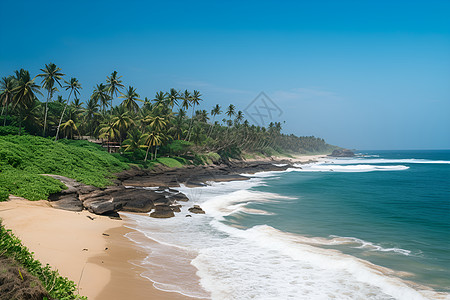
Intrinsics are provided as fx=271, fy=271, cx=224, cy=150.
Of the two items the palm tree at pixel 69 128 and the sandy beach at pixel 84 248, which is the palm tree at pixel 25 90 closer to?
the palm tree at pixel 69 128

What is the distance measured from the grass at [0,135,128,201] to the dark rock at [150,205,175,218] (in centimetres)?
742

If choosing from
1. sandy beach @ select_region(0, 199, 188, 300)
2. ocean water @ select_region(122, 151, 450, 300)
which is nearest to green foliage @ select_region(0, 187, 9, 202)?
sandy beach @ select_region(0, 199, 188, 300)

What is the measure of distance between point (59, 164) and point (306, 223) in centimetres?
2618

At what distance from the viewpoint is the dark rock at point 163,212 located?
67.9 feet

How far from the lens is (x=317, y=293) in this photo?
31.4 feet

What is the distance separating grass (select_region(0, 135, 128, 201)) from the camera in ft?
61.3

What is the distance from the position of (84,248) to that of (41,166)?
784 inches

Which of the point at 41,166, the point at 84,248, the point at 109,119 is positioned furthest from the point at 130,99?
the point at 84,248

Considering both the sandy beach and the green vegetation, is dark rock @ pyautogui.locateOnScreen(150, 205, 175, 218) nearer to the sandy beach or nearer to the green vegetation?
the sandy beach

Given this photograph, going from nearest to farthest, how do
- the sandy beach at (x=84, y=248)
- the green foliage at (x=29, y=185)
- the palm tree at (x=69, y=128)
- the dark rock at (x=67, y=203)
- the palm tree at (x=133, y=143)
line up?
1. the sandy beach at (x=84, y=248)
2. the green foliage at (x=29, y=185)
3. the dark rock at (x=67, y=203)
4. the palm tree at (x=69, y=128)
5. the palm tree at (x=133, y=143)

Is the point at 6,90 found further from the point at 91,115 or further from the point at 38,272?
the point at 38,272

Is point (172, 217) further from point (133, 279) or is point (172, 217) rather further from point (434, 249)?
point (434, 249)

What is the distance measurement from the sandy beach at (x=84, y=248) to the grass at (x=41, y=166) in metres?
1.89

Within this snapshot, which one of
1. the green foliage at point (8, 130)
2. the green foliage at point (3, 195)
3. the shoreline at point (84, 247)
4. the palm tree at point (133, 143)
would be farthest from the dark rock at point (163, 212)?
the green foliage at point (8, 130)
